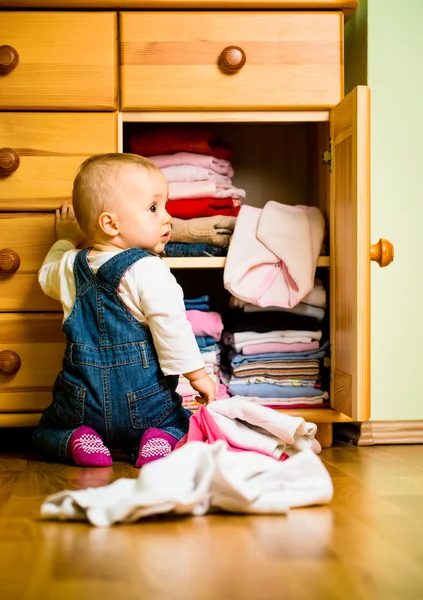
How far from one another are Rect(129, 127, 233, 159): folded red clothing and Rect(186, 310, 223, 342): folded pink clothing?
1.39ft

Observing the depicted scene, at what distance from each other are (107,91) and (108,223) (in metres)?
0.34

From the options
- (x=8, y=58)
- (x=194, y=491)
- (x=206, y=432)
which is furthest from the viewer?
(x=8, y=58)

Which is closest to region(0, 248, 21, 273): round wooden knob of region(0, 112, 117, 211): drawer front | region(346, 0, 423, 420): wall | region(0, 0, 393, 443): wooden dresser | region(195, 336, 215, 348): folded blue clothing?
region(0, 0, 393, 443): wooden dresser

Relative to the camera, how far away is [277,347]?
1.93 metres

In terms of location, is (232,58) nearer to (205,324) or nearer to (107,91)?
(107,91)

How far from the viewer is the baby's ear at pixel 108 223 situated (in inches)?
65.7

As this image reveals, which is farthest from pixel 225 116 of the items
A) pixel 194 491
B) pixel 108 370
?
pixel 194 491

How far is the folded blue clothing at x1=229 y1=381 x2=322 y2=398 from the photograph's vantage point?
1.90 metres

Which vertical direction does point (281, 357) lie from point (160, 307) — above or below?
below

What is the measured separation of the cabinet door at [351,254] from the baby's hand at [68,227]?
0.60 m

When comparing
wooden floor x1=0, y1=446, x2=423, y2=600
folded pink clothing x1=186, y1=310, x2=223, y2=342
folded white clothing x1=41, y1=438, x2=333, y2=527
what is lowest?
wooden floor x1=0, y1=446, x2=423, y2=600

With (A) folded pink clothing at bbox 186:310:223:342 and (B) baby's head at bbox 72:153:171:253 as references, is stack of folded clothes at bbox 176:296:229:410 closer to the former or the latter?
(A) folded pink clothing at bbox 186:310:223:342

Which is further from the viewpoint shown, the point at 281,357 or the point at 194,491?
the point at 281,357

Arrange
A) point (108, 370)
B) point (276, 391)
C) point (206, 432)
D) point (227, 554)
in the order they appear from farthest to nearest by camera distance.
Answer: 1. point (276, 391)
2. point (108, 370)
3. point (206, 432)
4. point (227, 554)
